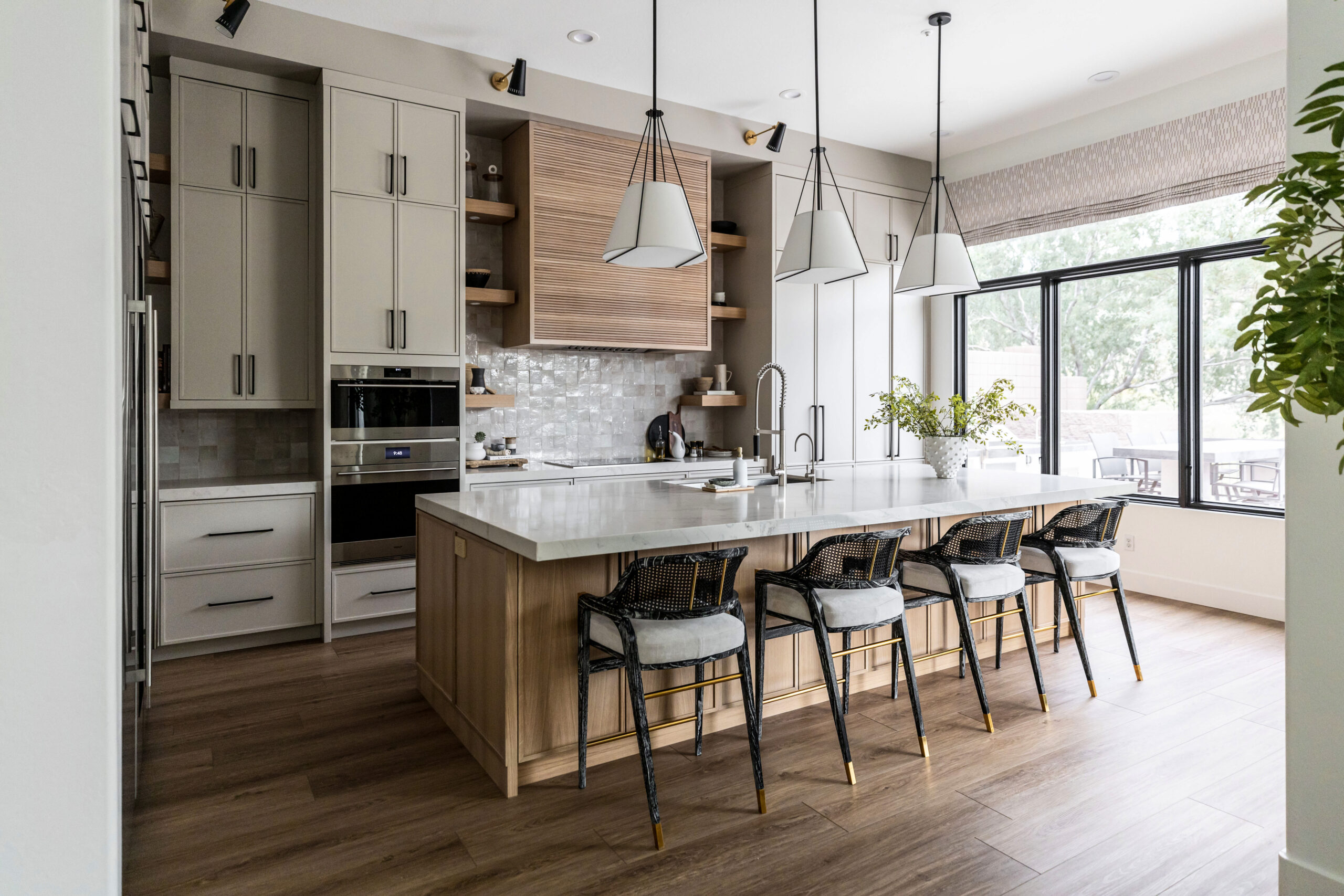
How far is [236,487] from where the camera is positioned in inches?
149

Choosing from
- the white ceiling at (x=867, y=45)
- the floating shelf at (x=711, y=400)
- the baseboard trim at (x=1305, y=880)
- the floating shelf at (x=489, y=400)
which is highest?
the white ceiling at (x=867, y=45)

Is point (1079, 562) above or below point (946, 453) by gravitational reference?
below

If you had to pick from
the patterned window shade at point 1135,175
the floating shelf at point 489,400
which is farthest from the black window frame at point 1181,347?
the floating shelf at point 489,400

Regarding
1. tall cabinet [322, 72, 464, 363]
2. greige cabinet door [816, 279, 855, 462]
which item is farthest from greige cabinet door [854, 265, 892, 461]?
tall cabinet [322, 72, 464, 363]

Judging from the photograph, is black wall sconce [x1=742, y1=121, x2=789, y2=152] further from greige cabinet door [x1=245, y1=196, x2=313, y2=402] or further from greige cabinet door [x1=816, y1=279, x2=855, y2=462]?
greige cabinet door [x1=245, y1=196, x2=313, y2=402]

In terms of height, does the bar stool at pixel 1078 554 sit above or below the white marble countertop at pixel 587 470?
below

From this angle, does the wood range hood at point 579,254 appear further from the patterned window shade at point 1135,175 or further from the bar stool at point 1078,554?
the bar stool at point 1078,554

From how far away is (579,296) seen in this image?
188 inches

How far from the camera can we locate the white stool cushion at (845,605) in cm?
254

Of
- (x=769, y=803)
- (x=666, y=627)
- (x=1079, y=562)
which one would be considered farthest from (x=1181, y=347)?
(x=666, y=627)

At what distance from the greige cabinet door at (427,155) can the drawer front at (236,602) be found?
1.99 m

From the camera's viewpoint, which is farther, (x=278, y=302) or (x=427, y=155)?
(x=427, y=155)

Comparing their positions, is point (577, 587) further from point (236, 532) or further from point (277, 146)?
point (277, 146)

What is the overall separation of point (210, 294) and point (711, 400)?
301 centimetres
